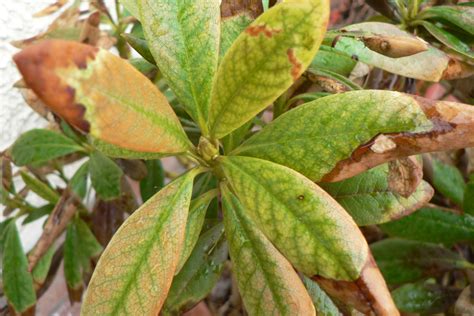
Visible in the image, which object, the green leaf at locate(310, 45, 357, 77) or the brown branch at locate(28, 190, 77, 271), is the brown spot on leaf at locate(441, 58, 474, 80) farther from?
the brown branch at locate(28, 190, 77, 271)

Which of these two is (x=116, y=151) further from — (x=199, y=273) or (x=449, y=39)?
(x=449, y=39)

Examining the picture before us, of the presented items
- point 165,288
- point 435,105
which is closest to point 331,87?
point 435,105

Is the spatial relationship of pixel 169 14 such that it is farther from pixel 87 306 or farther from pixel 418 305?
pixel 418 305

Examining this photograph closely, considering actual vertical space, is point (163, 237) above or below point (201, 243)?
above

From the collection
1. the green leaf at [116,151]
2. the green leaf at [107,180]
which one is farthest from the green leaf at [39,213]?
the green leaf at [116,151]

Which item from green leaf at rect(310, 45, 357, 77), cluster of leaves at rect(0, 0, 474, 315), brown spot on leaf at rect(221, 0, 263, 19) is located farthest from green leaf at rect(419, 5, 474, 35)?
brown spot on leaf at rect(221, 0, 263, 19)

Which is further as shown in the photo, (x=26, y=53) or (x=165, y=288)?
(x=165, y=288)

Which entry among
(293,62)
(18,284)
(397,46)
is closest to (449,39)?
(397,46)
